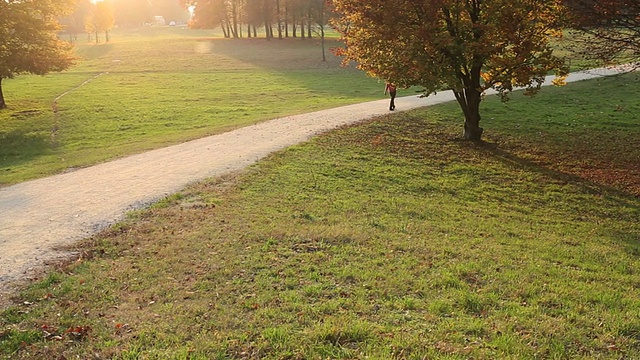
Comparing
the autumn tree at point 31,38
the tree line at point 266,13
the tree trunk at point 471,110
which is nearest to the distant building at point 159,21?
the tree line at point 266,13

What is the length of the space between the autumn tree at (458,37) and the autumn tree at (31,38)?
1784 cm

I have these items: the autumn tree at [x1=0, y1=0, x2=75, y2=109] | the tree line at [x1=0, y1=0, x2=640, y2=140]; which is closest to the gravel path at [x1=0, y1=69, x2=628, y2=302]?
the tree line at [x1=0, y1=0, x2=640, y2=140]

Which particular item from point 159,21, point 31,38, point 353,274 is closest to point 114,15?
point 159,21

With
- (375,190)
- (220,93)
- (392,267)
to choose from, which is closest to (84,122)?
(220,93)

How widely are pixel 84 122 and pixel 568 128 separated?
21745 mm

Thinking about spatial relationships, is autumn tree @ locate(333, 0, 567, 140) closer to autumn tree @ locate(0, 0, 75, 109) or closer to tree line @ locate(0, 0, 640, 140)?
tree line @ locate(0, 0, 640, 140)

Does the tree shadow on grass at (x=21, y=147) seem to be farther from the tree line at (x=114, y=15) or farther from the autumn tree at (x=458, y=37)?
the tree line at (x=114, y=15)

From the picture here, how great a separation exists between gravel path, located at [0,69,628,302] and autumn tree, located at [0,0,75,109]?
13.4 m

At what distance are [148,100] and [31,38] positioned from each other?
6.67 m

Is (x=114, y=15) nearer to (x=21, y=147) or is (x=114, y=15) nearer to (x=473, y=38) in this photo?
(x=21, y=147)

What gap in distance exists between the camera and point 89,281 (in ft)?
22.9

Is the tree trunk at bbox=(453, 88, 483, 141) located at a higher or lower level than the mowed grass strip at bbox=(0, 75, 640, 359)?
higher

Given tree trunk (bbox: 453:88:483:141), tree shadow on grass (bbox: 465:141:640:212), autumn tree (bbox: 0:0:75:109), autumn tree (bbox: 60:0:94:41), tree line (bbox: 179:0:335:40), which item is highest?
Answer: autumn tree (bbox: 60:0:94:41)

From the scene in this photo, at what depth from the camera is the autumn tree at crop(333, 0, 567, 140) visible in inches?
563
